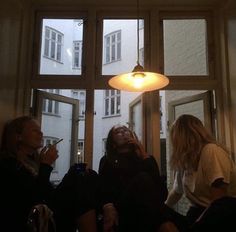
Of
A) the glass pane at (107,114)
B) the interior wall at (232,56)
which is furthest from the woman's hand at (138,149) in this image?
the interior wall at (232,56)

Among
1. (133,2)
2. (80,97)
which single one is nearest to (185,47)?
(133,2)

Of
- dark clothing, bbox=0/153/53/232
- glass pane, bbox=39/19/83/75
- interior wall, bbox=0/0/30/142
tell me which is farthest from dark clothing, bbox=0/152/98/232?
glass pane, bbox=39/19/83/75

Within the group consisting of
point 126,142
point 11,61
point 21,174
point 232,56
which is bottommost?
point 21,174

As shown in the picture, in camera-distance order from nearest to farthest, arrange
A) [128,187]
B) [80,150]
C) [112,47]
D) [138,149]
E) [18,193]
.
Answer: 1. [18,193]
2. [128,187]
3. [138,149]
4. [80,150]
5. [112,47]

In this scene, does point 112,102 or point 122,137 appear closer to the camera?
point 122,137

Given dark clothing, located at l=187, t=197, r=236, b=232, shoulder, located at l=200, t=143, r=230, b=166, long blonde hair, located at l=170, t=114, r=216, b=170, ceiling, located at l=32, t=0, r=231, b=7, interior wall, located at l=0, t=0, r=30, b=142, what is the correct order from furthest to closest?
ceiling, located at l=32, t=0, r=231, b=7, interior wall, located at l=0, t=0, r=30, b=142, long blonde hair, located at l=170, t=114, r=216, b=170, shoulder, located at l=200, t=143, r=230, b=166, dark clothing, located at l=187, t=197, r=236, b=232

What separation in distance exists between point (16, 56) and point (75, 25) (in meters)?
0.82

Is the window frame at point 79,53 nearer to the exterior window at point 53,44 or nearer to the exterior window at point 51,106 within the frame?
the exterior window at point 53,44

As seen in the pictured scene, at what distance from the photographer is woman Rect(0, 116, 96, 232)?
2.00m

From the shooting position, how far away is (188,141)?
2.37 meters

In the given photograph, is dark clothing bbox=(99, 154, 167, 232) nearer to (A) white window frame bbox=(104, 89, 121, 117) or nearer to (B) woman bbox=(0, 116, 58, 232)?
(B) woman bbox=(0, 116, 58, 232)

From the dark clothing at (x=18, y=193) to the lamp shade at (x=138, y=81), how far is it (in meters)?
0.86

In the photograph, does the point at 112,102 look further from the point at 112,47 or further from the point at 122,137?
the point at 122,137

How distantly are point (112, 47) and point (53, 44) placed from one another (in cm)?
64
